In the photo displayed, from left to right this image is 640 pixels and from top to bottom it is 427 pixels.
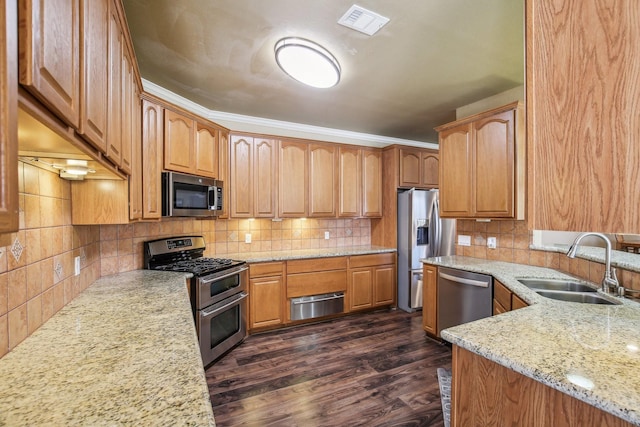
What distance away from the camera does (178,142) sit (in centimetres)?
260

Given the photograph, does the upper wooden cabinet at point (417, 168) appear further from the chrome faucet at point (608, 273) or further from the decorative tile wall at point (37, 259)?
the decorative tile wall at point (37, 259)

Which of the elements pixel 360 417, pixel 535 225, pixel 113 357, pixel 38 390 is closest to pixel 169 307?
pixel 113 357

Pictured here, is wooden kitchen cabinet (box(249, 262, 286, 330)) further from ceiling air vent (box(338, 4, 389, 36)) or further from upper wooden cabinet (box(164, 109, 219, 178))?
ceiling air vent (box(338, 4, 389, 36))

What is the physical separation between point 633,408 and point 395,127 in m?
3.75

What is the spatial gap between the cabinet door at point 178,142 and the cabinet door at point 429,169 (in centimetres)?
302

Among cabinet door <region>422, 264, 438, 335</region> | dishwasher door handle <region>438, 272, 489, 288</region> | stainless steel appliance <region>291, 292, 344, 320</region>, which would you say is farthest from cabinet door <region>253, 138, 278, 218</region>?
dishwasher door handle <region>438, 272, 489, 288</region>

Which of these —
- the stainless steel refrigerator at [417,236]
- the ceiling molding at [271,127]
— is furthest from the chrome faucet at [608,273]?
the ceiling molding at [271,127]

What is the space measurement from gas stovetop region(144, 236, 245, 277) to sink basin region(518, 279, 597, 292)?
250 cm

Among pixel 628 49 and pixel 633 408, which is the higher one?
pixel 628 49

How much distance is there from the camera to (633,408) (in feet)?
2.48

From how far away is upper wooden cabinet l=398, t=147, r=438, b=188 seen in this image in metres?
4.13

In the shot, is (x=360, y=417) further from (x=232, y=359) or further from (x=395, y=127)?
(x=395, y=127)

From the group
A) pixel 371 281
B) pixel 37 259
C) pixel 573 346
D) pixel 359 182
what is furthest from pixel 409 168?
pixel 37 259

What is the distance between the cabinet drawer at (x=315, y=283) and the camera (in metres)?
3.48
